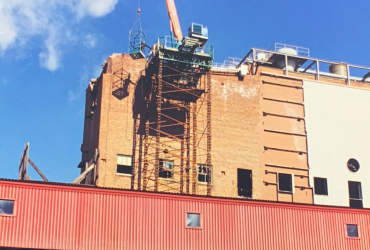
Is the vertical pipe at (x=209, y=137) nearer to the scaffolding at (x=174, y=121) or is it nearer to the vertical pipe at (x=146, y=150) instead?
the scaffolding at (x=174, y=121)

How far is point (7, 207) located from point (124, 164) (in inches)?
679

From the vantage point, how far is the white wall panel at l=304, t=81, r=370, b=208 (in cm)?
5594

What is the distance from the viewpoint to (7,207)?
106ft

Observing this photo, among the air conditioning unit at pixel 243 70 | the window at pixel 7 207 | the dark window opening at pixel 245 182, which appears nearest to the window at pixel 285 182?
the dark window opening at pixel 245 182

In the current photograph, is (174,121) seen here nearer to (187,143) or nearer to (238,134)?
(187,143)

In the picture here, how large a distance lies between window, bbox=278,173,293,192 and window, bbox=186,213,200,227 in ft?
66.4

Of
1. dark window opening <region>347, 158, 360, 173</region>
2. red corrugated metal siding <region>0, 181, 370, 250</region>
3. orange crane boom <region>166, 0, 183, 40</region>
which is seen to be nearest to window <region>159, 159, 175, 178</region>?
red corrugated metal siding <region>0, 181, 370, 250</region>

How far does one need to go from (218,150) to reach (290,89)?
11.1 metres

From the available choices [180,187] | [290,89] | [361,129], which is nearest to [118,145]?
[180,187]

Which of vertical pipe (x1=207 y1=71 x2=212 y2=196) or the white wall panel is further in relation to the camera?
the white wall panel

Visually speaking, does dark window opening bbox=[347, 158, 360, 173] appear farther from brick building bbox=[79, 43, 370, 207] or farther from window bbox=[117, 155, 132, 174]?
window bbox=[117, 155, 132, 174]

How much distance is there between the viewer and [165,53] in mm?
49719

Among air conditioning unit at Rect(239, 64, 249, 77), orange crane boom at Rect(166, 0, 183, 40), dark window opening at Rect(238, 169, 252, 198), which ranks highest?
orange crane boom at Rect(166, 0, 183, 40)

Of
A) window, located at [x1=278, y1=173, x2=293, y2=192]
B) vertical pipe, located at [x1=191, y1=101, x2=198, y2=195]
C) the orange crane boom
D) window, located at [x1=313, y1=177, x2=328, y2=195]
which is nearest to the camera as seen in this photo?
vertical pipe, located at [x1=191, y1=101, x2=198, y2=195]
